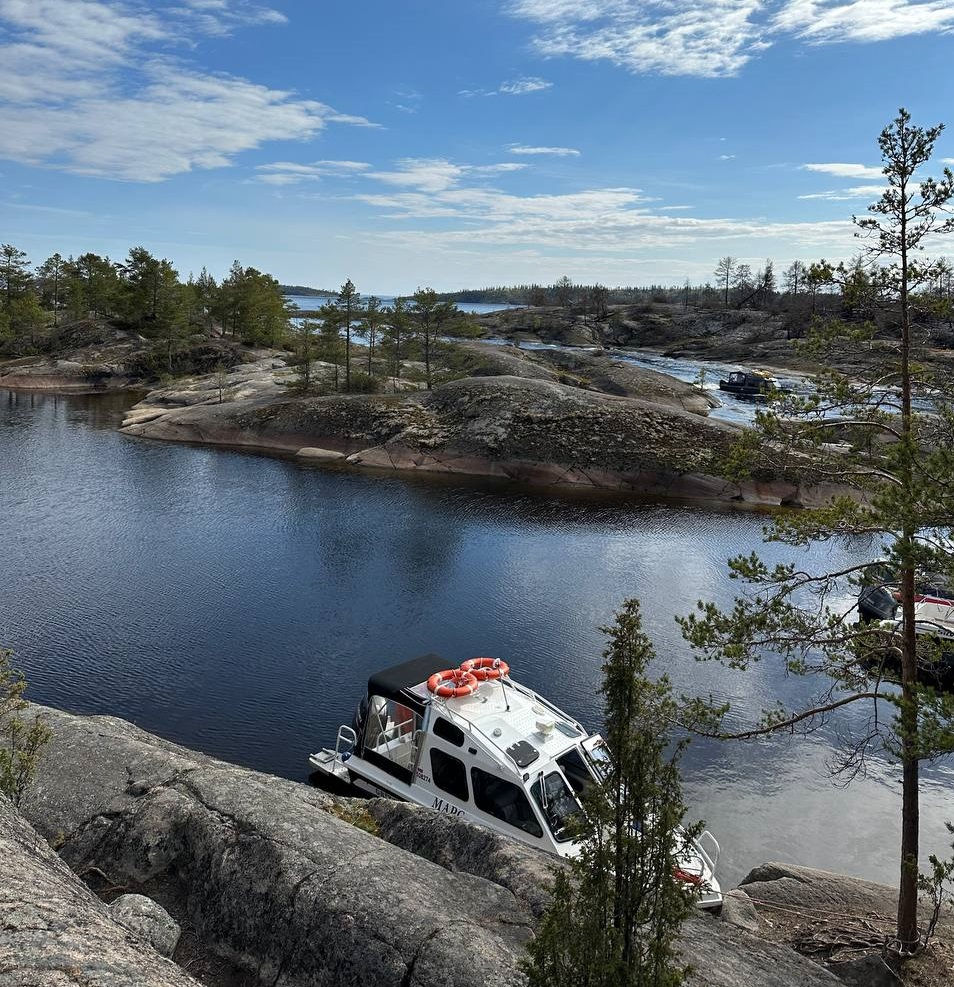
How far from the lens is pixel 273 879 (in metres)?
9.34

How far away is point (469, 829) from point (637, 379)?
70143mm

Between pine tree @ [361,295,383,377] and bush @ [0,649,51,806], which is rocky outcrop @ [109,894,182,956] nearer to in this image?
bush @ [0,649,51,806]

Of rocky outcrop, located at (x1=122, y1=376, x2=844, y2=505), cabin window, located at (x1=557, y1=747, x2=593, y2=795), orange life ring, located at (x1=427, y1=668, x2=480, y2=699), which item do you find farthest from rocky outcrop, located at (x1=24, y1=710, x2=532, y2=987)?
rocky outcrop, located at (x1=122, y1=376, x2=844, y2=505)

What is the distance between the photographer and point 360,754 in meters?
18.0

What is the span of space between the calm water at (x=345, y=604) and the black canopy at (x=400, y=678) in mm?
3481

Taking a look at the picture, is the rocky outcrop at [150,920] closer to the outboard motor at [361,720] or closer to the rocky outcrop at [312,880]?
the rocky outcrop at [312,880]

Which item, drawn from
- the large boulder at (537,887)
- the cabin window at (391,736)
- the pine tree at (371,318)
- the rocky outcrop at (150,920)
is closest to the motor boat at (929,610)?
the cabin window at (391,736)

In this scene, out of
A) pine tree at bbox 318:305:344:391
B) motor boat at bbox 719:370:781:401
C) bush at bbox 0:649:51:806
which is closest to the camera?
bush at bbox 0:649:51:806

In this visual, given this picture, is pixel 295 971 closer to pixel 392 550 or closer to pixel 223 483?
pixel 392 550

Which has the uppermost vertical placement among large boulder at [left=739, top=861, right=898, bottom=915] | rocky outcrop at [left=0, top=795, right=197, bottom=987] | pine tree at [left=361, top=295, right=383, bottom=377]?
pine tree at [left=361, top=295, right=383, bottom=377]

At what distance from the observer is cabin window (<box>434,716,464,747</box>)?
626 inches

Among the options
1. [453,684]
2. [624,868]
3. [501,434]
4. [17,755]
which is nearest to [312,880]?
[17,755]

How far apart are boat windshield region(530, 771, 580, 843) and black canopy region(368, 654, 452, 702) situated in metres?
3.94

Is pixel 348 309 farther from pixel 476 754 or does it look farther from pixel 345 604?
pixel 476 754
